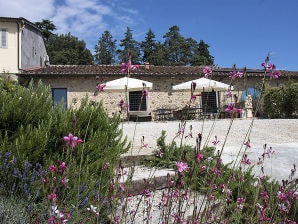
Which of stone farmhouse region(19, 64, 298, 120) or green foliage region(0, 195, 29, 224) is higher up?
stone farmhouse region(19, 64, 298, 120)

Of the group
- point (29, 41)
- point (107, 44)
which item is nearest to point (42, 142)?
point (29, 41)

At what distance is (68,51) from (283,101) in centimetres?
3459

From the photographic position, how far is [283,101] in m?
16.5

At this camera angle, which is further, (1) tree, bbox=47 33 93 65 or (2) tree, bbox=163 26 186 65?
(2) tree, bbox=163 26 186 65

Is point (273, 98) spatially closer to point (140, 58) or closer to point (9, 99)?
point (9, 99)

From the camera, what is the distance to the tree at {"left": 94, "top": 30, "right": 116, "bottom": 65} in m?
62.1

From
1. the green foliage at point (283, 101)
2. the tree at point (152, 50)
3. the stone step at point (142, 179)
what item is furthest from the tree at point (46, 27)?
the stone step at point (142, 179)

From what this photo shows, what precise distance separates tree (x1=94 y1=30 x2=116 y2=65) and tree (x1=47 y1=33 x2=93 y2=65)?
10916 millimetres

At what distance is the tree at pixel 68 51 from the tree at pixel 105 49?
1092 cm

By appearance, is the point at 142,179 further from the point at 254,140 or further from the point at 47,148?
the point at 254,140

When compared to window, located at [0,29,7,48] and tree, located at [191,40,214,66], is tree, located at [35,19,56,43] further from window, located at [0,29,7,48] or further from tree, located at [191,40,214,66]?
window, located at [0,29,7,48]

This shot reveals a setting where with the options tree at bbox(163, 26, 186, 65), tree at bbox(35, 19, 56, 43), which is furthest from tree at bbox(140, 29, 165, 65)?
tree at bbox(35, 19, 56, 43)

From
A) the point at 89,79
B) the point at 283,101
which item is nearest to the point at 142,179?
the point at 283,101

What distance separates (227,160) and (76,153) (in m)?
3.03
